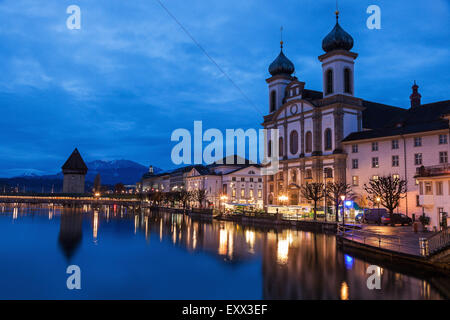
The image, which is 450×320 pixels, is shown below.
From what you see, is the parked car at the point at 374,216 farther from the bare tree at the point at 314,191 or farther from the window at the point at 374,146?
the window at the point at 374,146

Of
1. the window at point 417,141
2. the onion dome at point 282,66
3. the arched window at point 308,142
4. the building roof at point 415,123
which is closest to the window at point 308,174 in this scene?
the arched window at point 308,142

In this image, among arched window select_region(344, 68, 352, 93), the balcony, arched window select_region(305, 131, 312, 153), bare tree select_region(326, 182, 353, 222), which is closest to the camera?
the balcony

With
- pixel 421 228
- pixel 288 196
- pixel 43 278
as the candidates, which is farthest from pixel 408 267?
pixel 288 196

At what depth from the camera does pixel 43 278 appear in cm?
1922

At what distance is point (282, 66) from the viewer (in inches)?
2817

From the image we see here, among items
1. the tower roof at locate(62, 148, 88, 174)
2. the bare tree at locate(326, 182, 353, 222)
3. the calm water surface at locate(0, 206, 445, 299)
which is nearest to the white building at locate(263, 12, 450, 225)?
the bare tree at locate(326, 182, 353, 222)

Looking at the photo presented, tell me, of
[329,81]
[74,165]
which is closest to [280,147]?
[329,81]

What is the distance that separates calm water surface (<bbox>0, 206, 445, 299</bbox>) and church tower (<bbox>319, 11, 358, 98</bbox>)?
1308 inches

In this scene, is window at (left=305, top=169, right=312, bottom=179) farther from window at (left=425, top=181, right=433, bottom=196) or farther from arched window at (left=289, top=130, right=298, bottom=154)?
window at (left=425, top=181, right=433, bottom=196)

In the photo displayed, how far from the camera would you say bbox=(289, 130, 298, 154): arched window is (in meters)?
65.0

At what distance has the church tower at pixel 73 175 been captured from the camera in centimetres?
15625

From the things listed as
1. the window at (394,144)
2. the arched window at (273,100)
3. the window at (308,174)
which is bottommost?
the window at (308,174)

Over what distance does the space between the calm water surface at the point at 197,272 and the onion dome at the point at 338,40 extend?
3668 centimetres
